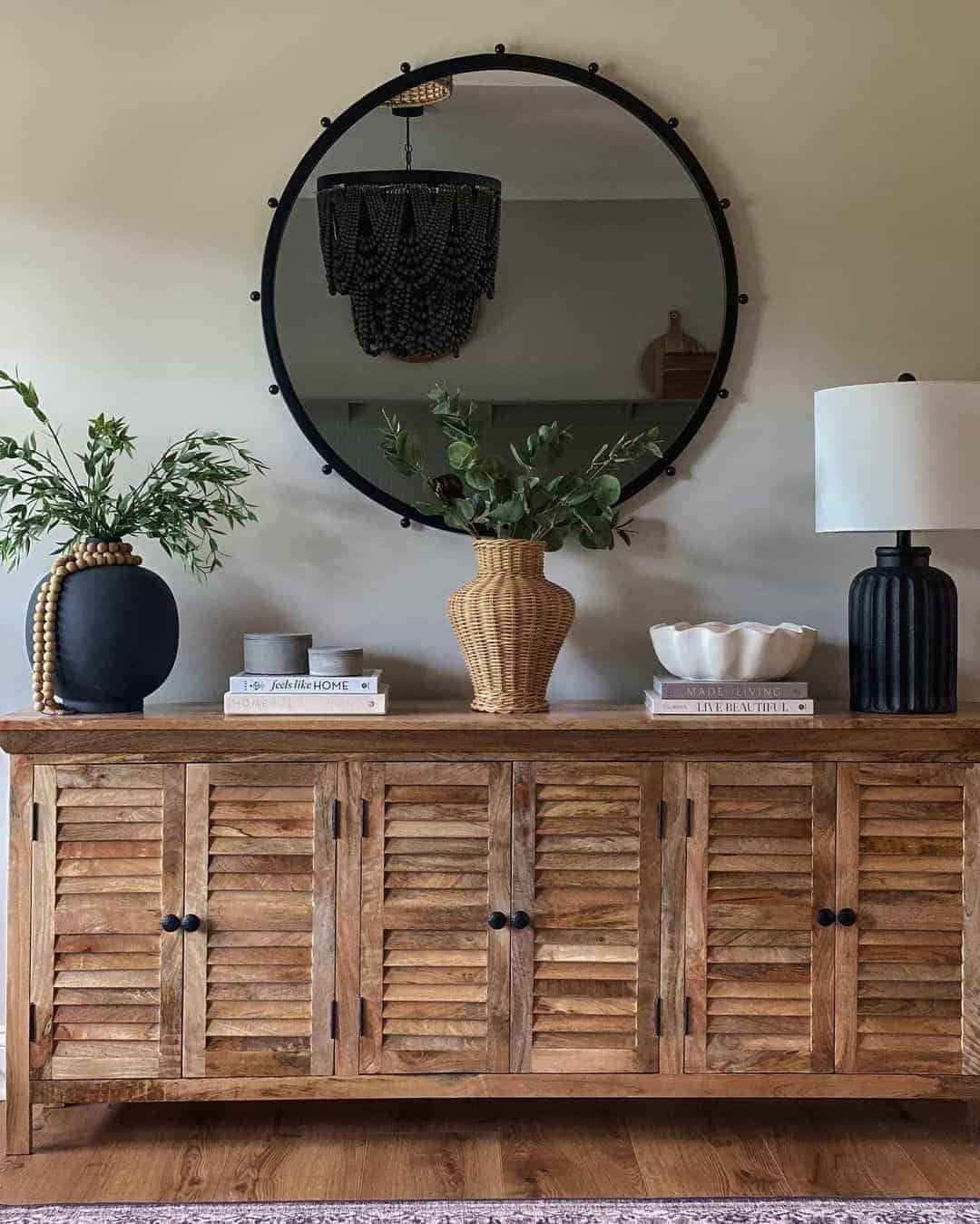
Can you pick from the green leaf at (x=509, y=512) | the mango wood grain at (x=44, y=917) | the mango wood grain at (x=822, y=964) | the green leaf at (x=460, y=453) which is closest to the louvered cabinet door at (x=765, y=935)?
the mango wood grain at (x=822, y=964)

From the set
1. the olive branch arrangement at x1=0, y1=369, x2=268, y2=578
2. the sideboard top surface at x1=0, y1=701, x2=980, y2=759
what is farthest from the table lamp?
the olive branch arrangement at x1=0, y1=369, x2=268, y2=578

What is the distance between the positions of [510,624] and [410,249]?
0.83 metres

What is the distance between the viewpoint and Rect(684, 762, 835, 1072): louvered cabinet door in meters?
2.19

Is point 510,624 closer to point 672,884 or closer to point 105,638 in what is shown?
point 672,884

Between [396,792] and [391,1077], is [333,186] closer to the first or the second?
[396,792]

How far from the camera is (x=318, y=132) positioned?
8.27 ft

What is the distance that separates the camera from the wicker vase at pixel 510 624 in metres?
2.26

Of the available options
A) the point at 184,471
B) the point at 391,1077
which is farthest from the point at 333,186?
the point at 391,1077

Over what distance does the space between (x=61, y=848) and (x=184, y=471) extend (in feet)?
2.62

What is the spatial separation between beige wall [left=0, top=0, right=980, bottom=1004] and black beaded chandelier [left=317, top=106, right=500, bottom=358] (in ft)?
0.55

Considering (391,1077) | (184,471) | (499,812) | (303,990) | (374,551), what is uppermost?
(184,471)

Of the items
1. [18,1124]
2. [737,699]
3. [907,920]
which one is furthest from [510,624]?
[18,1124]

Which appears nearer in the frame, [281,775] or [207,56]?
[281,775]

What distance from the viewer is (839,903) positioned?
86.4 inches
